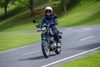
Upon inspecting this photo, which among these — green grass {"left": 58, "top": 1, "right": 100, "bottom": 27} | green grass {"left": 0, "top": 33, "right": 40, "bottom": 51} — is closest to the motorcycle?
green grass {"left": 0, "top": 33, "right": 40, "bottom": 51}

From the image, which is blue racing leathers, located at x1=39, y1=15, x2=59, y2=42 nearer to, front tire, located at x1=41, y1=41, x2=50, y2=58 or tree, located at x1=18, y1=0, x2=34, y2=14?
front tire, located at x1=41, y1=41, x2=50, y2=58

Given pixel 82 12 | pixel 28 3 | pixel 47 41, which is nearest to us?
pixel 47 41

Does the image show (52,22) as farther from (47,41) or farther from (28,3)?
(28,3)

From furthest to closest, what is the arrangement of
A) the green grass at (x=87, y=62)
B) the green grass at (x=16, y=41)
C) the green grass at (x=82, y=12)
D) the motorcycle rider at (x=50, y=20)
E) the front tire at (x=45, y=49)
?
the green grass at (x=82, y=12) < the green grass at (x=16, y=41) < the motorcycle rider at (x=50, y=20) < the front tire at (x=45, y=49) < the green grass at (x=87, y=62)

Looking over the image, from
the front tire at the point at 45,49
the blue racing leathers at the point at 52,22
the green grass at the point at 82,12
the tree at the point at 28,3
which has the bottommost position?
the green grass at the point at 82,12

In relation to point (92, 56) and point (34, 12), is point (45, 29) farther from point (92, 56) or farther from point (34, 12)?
point (34, 12)

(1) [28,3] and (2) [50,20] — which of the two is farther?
(1) [28,3]

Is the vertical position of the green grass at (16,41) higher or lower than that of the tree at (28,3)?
lower

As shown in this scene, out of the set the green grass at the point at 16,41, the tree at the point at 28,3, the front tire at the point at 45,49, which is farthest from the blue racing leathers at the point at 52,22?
the tree at the point at 28,3

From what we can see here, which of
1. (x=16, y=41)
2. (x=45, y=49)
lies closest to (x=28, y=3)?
(x=16, y=41)

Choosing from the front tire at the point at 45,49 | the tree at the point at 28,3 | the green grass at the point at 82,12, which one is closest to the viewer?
the front tire at the point at 45,49

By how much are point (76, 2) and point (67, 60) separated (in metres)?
55.0

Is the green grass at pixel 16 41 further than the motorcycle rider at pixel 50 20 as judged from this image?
Yes

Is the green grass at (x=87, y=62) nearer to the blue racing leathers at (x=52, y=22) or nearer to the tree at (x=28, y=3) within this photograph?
the blue racing leathers at (x=52, y=22)
